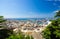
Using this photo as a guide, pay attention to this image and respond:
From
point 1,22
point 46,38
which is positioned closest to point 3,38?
point 1,22

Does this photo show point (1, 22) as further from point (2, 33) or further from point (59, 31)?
point (59, 31)

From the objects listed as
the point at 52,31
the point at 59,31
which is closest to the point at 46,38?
the point at 52,31

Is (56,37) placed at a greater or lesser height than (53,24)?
lesser

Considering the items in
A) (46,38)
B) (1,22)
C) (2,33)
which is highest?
(1,22)

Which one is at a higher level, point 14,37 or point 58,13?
point 58,13

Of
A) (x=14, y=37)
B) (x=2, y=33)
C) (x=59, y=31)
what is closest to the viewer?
(x=14, y=37)

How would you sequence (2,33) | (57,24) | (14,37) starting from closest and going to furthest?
(14,37)
(2,33)
(57,24)

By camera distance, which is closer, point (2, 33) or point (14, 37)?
point (14, 37)

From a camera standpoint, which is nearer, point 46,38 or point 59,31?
point 59,31

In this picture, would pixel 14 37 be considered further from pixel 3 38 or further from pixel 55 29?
pixel 55 29
